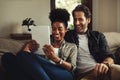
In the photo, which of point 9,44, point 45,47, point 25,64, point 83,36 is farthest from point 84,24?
point 9,44

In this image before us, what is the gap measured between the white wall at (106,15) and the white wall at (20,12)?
0.69 m

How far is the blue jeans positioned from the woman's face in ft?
0.73

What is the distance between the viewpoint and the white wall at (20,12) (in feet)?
9.61

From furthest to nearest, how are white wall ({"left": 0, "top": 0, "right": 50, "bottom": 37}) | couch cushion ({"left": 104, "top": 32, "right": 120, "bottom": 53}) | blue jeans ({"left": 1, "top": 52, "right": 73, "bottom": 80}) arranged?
white wall ({"left": 0, "top": 0, "right": 50, "bottom": 37}), couch cushion ({"left": 104, "top": 32, "right": 120, "bottom": 53}), blue jeans ({"left": 1, "top": 52, "right": 73, "bottom": 80})

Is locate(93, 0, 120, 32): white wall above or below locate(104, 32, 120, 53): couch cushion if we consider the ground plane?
above

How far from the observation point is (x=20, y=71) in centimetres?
162

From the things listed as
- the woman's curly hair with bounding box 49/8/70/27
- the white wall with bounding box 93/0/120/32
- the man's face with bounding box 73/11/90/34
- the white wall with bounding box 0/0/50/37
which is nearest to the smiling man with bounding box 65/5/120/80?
the man's face with bounding box 73/11/90/34

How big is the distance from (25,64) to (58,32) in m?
0.37

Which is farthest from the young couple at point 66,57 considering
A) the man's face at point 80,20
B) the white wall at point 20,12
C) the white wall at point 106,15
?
the white wall at point 106,15

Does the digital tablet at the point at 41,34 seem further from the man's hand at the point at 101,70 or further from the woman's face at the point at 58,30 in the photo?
the man's hand at the point at 101,70

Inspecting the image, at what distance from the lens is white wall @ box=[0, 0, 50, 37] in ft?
9.61

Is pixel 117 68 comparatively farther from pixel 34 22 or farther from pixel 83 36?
pixel 34 22

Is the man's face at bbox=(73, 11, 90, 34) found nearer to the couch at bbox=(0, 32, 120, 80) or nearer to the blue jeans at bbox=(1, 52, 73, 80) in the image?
the blue jeans at bbox=(1, 52, 73, 80)

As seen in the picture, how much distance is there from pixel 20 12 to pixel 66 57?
1.39 metres
